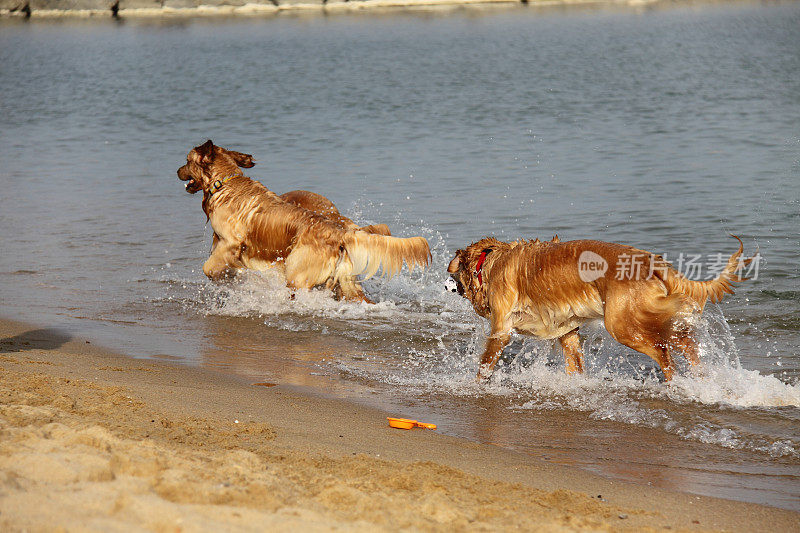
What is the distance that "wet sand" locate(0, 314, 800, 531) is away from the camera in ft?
11.3

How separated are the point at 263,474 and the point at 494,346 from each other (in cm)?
295

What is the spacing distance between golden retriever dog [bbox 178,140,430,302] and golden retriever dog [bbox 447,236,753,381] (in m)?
1.42

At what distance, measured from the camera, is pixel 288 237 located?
339 inches

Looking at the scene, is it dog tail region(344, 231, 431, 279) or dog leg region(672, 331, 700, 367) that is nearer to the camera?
dog leg region(672, 331, 700, 367)

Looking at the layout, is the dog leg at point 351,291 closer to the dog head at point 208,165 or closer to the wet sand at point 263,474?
the dog head at point 208,165

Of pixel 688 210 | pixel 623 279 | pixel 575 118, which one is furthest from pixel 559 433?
pixel 575 118

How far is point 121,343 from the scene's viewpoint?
7.59 m

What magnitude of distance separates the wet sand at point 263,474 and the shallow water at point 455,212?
0.46 m

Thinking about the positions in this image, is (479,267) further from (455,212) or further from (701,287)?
(455,212)

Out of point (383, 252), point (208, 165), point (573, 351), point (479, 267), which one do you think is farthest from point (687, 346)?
point (208, 165)

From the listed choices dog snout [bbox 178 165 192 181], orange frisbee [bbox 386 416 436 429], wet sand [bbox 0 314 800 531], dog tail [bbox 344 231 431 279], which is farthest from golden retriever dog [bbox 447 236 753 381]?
dog snout [bbox 178 165 192 181]

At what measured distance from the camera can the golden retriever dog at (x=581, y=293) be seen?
572cm

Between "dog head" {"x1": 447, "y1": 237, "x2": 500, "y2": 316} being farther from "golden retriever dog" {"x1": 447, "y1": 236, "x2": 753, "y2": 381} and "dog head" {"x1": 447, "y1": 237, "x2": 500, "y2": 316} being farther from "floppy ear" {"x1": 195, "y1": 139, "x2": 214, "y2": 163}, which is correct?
"floppy ear" {"x1": 195, "y1": 139, "x2": 214, "y2": 163}

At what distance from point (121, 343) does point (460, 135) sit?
13.7 metres
